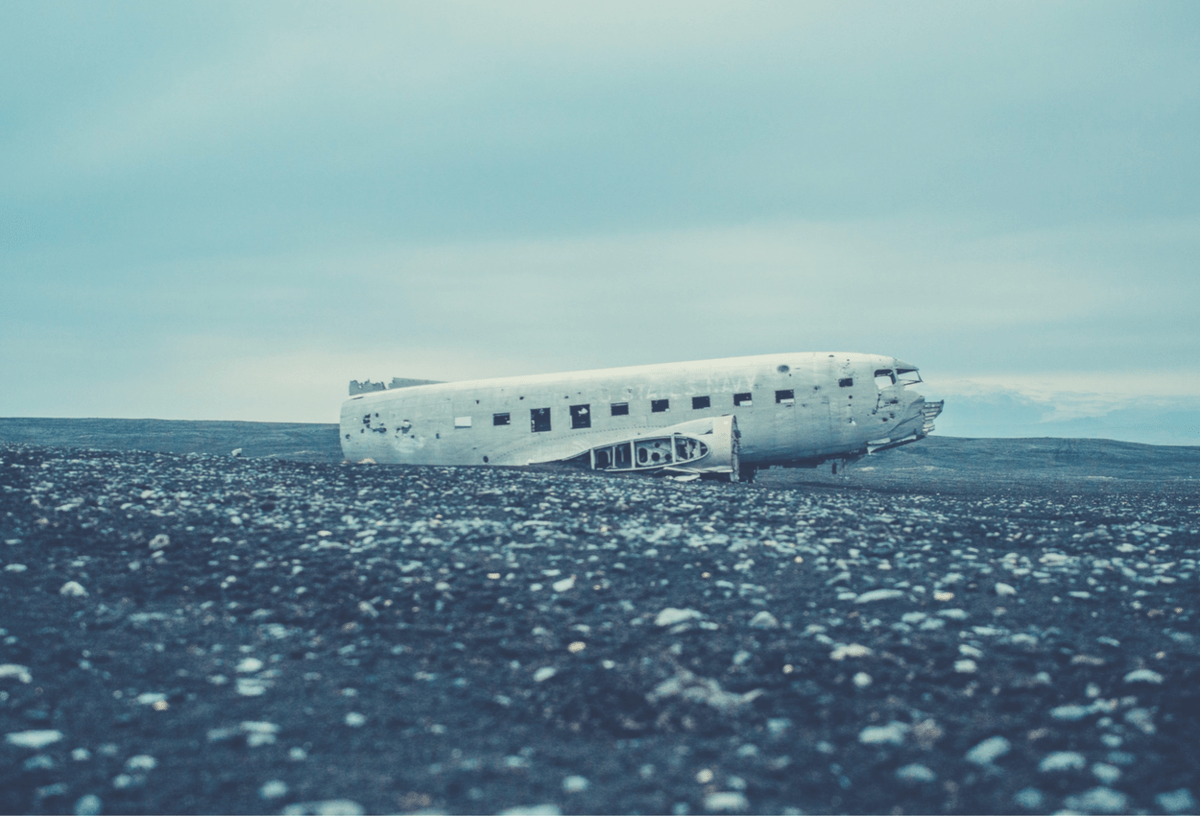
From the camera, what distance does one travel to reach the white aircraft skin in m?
27.0

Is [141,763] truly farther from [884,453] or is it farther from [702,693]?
[884,453]

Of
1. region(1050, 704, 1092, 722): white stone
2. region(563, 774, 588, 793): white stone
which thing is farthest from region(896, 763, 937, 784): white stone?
region(563, 774, 588, 793): white stone

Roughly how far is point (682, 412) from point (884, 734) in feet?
72.8

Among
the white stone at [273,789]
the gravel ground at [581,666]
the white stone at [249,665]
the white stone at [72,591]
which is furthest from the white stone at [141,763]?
the white stone at [72,591]

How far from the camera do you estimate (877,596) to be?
305 inches

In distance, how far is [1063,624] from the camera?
7.12 metres

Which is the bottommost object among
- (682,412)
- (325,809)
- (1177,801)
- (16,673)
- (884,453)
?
(884,453)

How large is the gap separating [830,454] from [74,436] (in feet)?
210

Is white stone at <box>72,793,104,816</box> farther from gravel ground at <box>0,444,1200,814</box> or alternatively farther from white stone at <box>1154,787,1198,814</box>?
white stone at <box>1154,787,1198,814</box>

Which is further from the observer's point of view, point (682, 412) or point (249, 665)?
point (682, 412)

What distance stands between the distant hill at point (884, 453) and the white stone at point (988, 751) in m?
41.7

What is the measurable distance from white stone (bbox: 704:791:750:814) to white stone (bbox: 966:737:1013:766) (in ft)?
5.16

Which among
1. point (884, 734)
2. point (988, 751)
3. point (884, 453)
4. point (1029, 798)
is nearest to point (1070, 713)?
point (988, 751)

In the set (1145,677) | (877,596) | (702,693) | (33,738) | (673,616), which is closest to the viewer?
(33,738)
